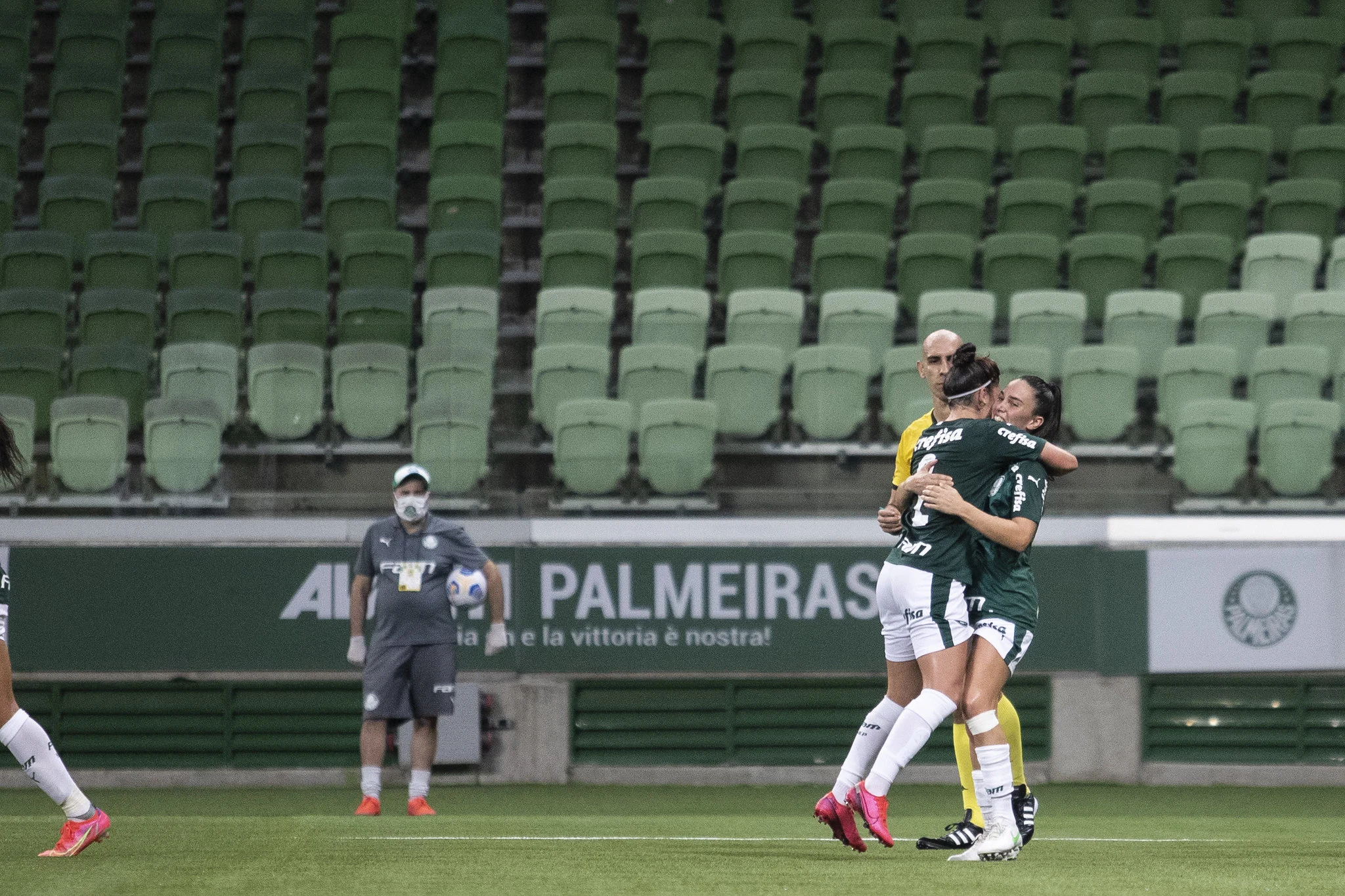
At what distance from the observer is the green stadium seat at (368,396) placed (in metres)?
12.1

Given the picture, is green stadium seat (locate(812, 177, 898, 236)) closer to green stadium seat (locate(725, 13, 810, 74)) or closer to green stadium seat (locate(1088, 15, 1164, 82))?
green stadium seat (locate(725, 13, 810, 74))

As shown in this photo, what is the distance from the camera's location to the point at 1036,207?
14.5m

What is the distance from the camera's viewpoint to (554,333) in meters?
12.6

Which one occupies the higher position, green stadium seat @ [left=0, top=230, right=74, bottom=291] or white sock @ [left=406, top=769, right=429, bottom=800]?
green stadium seat @ [left=0, top=230, right=74, bottom=291]

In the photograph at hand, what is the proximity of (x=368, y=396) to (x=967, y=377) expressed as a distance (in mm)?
6985

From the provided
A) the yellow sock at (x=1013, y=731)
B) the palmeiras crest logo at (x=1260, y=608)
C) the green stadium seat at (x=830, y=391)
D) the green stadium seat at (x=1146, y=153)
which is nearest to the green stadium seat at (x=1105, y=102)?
the green stadium seat at (x=1146, y=153)

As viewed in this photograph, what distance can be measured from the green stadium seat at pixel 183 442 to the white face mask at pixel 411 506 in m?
2.34

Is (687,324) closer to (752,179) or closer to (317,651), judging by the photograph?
(752,179)

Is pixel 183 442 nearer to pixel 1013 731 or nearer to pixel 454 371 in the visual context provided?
pixel 454 371

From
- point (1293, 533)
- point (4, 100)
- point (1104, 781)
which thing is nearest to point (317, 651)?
point (1104, 781)

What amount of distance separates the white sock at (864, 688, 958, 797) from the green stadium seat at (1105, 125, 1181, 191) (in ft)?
33.3

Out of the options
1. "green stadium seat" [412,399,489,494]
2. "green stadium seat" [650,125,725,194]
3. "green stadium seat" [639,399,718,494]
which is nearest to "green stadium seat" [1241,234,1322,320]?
"green stadium seat" [650,125,725,194]

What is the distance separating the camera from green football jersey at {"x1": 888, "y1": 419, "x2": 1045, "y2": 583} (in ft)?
19.1

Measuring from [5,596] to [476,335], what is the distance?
261 inches
